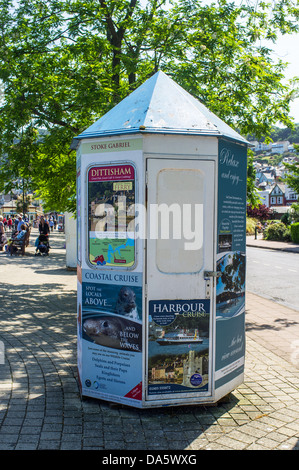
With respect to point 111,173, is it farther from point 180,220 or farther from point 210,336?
point 210,336

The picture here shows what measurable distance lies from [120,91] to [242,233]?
18.0ft

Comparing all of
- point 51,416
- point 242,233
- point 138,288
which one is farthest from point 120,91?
point 51,416

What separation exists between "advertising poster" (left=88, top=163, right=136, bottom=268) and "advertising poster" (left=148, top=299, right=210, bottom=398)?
1.88 feet

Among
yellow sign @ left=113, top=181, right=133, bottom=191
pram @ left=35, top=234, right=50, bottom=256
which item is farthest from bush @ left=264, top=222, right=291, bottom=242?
yellow sign @ left=113, top=181, right=133, bottom=191

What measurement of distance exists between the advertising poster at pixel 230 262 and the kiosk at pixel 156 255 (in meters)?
0.02

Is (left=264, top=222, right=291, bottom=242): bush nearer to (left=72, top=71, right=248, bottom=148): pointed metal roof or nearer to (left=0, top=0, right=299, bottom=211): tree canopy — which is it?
(left=0, top=0, right=299, bottom=211): tree canopy

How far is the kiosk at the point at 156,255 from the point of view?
182 inches

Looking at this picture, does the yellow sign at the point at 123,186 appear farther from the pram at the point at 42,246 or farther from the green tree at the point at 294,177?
the green tree at the point at 294,177

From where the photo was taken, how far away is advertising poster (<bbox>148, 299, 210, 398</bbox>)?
463cm

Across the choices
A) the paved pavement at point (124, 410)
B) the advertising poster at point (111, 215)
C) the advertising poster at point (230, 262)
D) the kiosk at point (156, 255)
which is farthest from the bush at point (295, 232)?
the advertising poster at point (111, 215)

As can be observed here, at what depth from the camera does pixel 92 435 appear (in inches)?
165

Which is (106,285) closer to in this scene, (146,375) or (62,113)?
(146,375)

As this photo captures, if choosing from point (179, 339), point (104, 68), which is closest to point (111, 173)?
point (179, 339)
